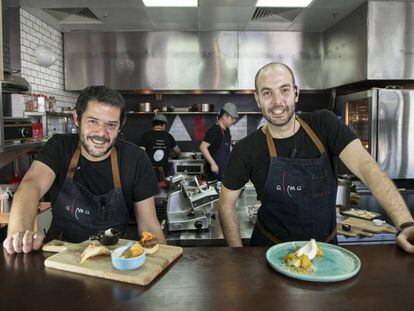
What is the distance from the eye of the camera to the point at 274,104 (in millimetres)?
1913

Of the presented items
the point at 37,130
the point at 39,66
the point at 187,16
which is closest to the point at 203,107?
the point at 187,16

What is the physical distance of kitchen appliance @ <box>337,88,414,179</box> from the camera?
4.33 metres

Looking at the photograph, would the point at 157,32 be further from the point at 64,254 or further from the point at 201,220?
the point at 64,254

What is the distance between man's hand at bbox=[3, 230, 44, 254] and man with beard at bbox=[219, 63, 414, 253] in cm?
95

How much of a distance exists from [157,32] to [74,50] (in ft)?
4.57

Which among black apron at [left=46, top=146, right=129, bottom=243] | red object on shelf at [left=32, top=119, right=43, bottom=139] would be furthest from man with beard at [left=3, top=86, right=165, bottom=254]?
red object on shelf at [left=32, top=119, right=43, bottom=139]

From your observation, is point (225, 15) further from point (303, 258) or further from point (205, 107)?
point (303, 258)

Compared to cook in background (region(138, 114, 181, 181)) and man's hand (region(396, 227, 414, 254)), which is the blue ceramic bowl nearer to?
man's hand (region(396, 227, 414, 254))

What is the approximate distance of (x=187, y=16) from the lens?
5180 millimetres

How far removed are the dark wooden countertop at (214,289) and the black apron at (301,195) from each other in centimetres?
56

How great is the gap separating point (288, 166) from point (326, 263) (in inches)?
28.1

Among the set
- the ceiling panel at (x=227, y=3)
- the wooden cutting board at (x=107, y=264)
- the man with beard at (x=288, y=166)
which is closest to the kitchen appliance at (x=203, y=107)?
the ceiling panel at (x=227, y=3)

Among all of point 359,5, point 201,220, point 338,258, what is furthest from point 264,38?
point 338,258

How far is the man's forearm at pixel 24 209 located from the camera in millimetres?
1601
